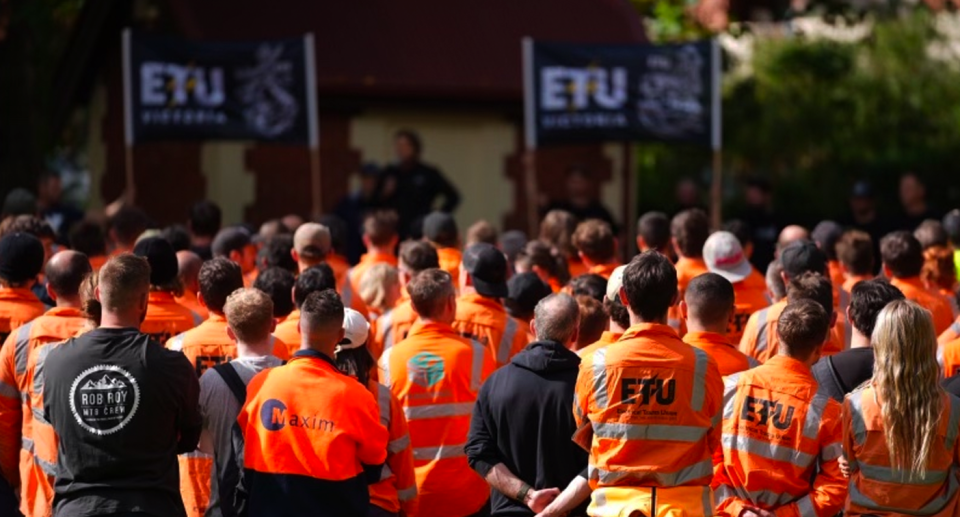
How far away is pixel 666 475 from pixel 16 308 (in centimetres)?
375

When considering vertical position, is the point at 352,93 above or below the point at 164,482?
above

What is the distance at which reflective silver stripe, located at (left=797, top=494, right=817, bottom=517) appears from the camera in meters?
6.83

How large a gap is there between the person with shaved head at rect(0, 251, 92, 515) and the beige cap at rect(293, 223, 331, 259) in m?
2.02

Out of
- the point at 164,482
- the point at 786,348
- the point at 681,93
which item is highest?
the point at 681,93

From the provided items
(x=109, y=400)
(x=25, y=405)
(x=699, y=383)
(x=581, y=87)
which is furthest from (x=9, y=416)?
(x=581, y=87)

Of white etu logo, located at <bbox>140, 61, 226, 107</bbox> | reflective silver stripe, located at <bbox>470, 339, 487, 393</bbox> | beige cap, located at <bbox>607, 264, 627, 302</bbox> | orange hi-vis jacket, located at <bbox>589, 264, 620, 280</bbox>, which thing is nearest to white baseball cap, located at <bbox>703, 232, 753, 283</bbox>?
orange hi-vis jacket, located at <bbox>589, 264, 620, 280</bbox>

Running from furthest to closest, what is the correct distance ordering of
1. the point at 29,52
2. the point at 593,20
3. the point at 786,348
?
1. the point at 593,20
2. the point at 29,52
3. the point at 786,348

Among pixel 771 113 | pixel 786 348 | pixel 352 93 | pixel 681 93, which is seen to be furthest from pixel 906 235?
pixel 771 113

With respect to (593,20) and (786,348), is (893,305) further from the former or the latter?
(593,20)

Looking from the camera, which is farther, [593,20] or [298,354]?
[593,20]

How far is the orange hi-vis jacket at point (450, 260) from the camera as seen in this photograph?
36.5 ft

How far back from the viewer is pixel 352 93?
61.5ft

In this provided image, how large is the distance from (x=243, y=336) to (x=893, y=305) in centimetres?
272

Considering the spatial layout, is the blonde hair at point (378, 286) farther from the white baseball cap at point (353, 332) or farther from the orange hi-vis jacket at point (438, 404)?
the white baseball cap at point (353, 332)
